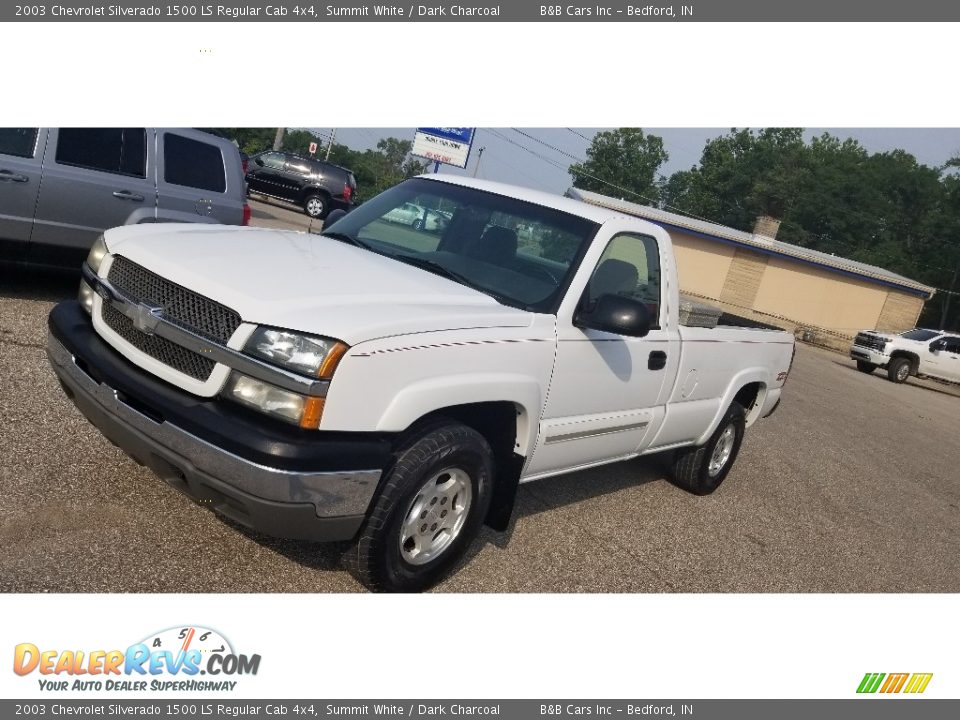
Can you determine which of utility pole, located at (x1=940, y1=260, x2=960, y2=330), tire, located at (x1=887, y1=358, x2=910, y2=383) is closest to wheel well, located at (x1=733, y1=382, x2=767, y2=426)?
tire, located at (x1=887, y1=358, x2=910, y2=383)

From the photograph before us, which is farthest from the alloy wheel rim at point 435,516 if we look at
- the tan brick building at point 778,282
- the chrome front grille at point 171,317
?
the tan brick building at point 778,282

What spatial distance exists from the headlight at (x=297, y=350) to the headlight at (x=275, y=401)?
0.10 metres

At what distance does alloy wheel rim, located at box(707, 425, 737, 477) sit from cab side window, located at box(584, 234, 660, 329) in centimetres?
183

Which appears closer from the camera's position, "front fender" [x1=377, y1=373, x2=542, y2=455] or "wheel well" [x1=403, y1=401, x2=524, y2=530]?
"front fender" [x1=377, y1=373, x2=542, y2=455]

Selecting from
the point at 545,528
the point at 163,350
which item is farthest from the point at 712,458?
the point at 163,350

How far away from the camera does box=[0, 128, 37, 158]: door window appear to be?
6.52 meters

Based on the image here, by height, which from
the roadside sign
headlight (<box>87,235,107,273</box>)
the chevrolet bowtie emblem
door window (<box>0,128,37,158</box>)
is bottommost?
the chevrolet bowtie emblem

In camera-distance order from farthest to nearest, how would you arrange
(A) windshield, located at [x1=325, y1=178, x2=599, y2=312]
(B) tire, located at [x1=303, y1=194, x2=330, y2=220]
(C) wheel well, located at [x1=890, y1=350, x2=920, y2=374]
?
(B) tire, located at [x1=303, y1=194, x2=330, y2=220], (C) wheel well, located at [x1=890, y1=350, x2=920, y2=374], (A) windshield, located at [x1=325, y1=178, x2=599, y2=312]

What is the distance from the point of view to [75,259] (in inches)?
280

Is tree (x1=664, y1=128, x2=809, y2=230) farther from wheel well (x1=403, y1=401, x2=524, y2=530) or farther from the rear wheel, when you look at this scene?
wheel well (x1=403, y1=401, x2=524, y2=530)

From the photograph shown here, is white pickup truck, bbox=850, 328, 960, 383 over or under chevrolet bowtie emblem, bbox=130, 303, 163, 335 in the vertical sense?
under

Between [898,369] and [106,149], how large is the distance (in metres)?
22.3

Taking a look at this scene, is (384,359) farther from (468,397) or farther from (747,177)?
(747,177)

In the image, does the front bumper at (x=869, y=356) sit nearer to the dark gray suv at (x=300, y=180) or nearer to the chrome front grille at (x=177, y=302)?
the dark gray suv at (x=300, y=180)
